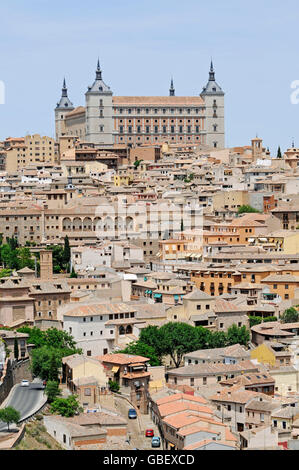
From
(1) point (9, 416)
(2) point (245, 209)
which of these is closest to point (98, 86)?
(2) point (245, 209)

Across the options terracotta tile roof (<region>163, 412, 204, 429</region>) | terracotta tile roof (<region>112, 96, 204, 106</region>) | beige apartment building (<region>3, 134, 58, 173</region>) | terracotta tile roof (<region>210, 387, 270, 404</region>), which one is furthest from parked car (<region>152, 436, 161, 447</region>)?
terracotta tile roof (<region>112, 96, 204, 106</region>)

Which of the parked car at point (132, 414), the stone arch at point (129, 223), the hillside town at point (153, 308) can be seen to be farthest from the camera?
the stone arch at point (129, 223)

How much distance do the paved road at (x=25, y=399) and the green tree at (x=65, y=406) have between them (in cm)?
52

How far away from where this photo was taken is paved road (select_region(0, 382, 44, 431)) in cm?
2520

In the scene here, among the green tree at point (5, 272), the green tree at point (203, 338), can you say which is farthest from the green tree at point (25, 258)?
the green tree at point (203, 338)

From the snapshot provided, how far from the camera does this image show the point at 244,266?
3988 cm

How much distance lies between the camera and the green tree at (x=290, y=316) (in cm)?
3506

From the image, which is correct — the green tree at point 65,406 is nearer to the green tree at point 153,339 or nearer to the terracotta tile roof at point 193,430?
the terracotta tile roof at point 193,430

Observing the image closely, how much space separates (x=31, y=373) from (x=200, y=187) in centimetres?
3093

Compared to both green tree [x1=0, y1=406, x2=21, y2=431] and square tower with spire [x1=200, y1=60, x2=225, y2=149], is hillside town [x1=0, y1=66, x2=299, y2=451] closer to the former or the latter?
green tree [x1=0, y1=406, x2=21, y2=431]

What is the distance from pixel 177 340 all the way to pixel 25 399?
6.77m

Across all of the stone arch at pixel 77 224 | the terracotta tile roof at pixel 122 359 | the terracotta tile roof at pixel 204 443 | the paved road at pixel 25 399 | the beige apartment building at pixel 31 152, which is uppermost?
the beige apartment building at pixel 31 152
